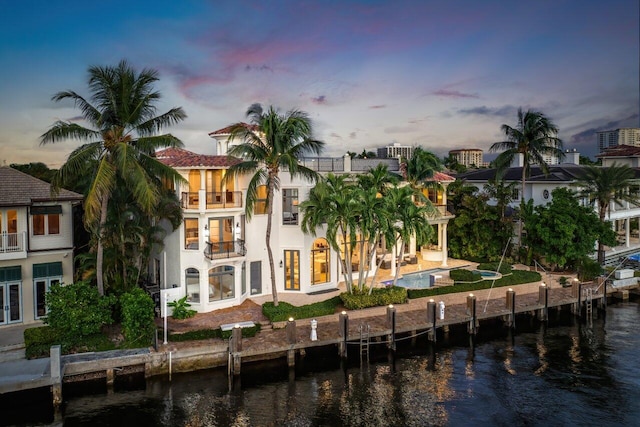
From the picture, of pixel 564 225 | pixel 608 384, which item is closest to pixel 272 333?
pixel 608 384

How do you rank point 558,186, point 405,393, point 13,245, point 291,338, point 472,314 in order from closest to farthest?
point 405,393
point 291,338
point 13,245
point 472,314
point 558,186

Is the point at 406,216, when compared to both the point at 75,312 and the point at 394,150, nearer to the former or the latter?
the point at 75,312

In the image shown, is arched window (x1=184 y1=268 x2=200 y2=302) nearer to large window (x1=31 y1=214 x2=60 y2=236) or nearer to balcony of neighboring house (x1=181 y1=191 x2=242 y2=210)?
balcony of neighboring house (x1=181 y1=191 x2=242 y2=210)

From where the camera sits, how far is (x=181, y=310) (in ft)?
83.0

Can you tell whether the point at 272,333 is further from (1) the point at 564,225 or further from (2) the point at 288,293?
(1) the point at 564,225

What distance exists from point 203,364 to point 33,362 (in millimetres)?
6687

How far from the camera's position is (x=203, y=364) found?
2153cm

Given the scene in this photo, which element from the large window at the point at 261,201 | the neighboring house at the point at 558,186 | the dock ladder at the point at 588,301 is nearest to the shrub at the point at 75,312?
the large window at the point at 261,201

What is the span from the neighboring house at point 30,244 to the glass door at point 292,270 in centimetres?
1182

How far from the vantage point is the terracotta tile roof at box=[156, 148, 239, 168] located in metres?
26.8

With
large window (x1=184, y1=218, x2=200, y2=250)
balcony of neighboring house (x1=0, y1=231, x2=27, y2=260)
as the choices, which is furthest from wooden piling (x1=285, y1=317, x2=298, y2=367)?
balcony of neighboring house (x1=0, y1=231, x2=27, y2=260)

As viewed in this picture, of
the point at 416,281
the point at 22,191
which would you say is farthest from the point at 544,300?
the point at 22,191

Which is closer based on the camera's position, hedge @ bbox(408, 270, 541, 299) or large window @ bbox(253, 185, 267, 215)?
large window @ bbox(253, 185, 267, 215)

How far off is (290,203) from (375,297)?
7.72 metres
